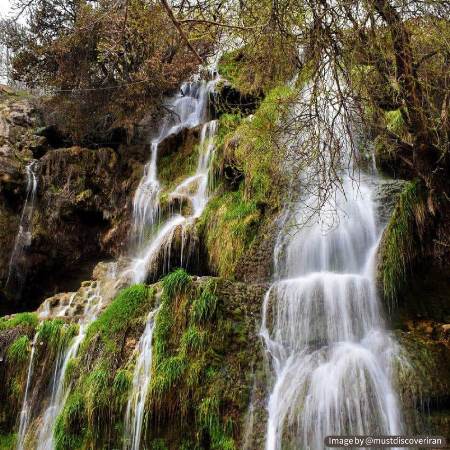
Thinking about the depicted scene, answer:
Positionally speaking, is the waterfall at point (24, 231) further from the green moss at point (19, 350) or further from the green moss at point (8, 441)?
the green moss at point (8, 441)

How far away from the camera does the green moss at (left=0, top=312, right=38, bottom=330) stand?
22.4 ft

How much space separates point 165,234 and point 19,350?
3.37 m

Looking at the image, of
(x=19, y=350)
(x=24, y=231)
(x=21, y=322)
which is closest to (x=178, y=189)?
(x=24, y=231)

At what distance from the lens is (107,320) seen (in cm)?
599

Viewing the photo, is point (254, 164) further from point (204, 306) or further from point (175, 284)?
point (204, 306)

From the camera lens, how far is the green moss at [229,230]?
24.5ft

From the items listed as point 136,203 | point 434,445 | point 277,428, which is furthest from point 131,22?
point 434,445

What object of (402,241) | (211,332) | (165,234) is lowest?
(211,332)

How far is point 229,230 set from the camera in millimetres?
7801

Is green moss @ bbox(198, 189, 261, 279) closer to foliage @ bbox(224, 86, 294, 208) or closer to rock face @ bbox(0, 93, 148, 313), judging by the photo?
foliage @ bbox(224, 86, 294, 208)

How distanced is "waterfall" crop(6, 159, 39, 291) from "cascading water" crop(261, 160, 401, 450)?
23.7ft

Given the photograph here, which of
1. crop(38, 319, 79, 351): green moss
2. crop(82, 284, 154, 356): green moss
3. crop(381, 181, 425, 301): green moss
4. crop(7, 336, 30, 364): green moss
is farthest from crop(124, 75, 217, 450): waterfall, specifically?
crop(381, 181, 425, 301): green moss

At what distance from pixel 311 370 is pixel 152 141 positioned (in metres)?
9.29

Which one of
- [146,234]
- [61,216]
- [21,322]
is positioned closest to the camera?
[21,322]
